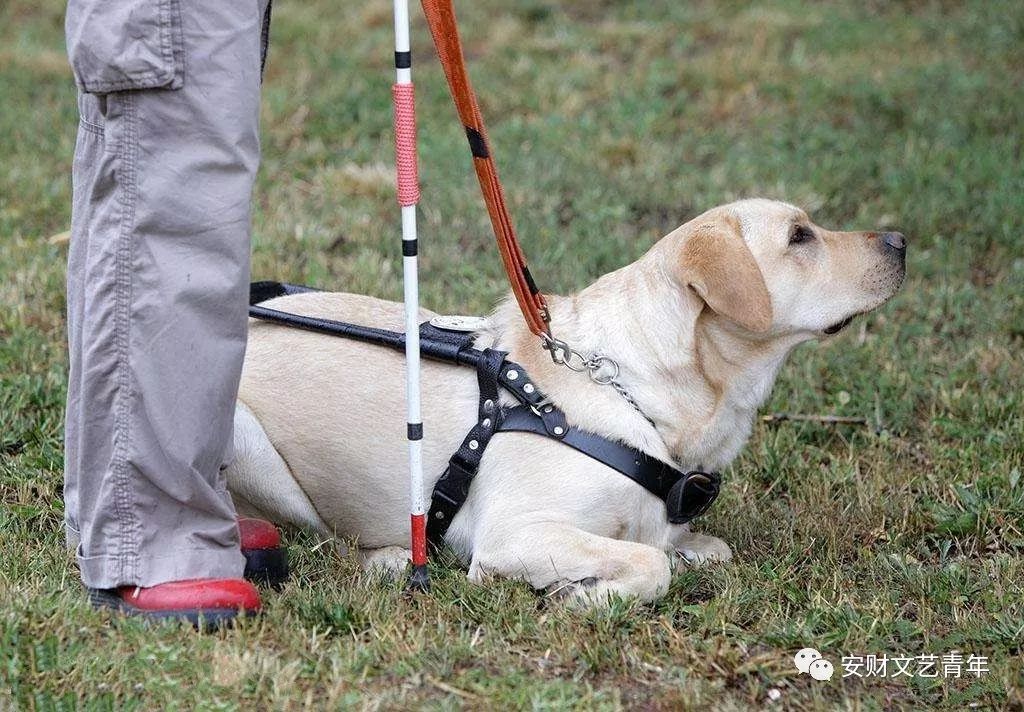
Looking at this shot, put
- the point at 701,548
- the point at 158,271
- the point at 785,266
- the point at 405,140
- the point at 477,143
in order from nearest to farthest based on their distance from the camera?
the point at 158,271 < the point at 405,140 < the point at 477,143 < the point at 785,266 < the point at 701,548

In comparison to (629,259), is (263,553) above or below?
below

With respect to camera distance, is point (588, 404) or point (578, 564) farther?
point (588, 404)

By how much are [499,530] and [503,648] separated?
51cm

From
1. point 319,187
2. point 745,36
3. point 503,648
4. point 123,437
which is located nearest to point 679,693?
point 503,648

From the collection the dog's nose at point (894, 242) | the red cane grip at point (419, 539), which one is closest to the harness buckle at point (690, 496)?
the red cane grip at point (419, 539)

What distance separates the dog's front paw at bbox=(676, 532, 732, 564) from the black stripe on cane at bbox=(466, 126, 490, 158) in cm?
145

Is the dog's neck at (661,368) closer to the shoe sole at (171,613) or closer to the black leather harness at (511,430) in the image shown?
the black leather harness at (511,430)

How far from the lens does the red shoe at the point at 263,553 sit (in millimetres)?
3809

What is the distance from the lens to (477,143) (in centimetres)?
368

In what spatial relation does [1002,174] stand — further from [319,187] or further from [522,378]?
[522,378]

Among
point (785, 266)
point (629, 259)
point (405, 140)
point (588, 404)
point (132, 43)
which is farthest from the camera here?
point (629, 259)

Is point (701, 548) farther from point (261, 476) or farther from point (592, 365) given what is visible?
point (261, 476)

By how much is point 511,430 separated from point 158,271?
125 centimetres

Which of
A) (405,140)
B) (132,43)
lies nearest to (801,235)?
(405,140)
